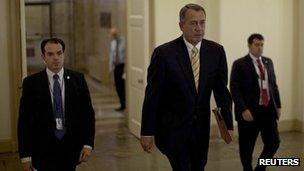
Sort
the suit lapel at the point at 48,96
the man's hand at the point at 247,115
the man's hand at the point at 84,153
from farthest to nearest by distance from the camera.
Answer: the man's hand at the point at 247,115, the man's hand at the point at 84,153, the suit lapel at the point at 48,96

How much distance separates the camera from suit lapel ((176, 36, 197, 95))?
4.38m

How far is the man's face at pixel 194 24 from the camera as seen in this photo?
14.2 feet

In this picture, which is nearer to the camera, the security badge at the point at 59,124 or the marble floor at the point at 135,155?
the security badge at the point at 59,124

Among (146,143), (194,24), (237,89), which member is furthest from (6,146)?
(194,24)

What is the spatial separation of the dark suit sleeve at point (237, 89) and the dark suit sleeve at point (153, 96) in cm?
194

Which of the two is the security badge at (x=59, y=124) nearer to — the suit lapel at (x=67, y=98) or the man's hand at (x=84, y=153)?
the suit lapel at (x=67, y=98)

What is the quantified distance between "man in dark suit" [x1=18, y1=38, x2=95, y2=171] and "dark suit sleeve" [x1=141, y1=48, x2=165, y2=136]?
0.55 metres

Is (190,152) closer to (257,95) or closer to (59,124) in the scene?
(59,124)

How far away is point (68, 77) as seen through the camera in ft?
14.9

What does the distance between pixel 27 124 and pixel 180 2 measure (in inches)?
185

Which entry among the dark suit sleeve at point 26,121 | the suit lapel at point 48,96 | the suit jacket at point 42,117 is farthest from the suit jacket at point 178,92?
the dark suit sleeve at point 26,121

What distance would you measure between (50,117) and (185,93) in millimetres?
1069

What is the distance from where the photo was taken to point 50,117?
443 cm

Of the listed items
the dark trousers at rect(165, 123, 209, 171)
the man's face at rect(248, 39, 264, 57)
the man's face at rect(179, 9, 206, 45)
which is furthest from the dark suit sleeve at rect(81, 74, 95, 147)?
the man's face at rect(248, 39, 264, 57)
